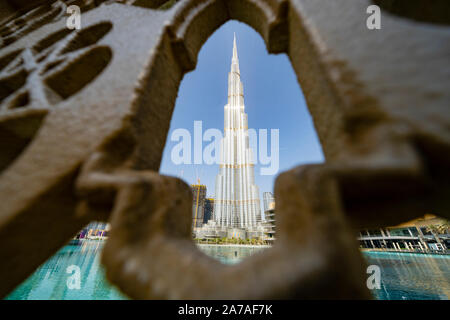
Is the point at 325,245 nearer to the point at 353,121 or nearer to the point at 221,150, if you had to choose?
the point at 353,121

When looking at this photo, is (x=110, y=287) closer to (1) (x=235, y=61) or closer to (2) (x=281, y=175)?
(2) (x=281, y=175)

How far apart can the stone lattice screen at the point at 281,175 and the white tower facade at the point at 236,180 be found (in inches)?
1117

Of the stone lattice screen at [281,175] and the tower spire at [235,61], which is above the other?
the stone lattice screen at [281,175]

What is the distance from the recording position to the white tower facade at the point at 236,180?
29.0m

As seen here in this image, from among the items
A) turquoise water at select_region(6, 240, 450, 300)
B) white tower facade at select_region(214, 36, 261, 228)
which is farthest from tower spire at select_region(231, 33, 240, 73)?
turquoise water at select_region(6, 240, 450, 300)

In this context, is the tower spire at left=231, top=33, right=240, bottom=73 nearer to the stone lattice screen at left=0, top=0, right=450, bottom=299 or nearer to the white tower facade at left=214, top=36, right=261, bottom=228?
the white tower facade at left=214, top=36, right=261, bottom=228

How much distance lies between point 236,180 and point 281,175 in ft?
97.0

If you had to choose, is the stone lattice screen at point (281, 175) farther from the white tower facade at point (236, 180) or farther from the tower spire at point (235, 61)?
the tower spire at point (235, 61)

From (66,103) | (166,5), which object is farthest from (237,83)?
(66,103)

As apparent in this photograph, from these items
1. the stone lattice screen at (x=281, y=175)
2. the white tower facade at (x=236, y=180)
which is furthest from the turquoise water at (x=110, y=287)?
the white tower facade at (x=236, y=180)

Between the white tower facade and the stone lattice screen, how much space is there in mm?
28371
